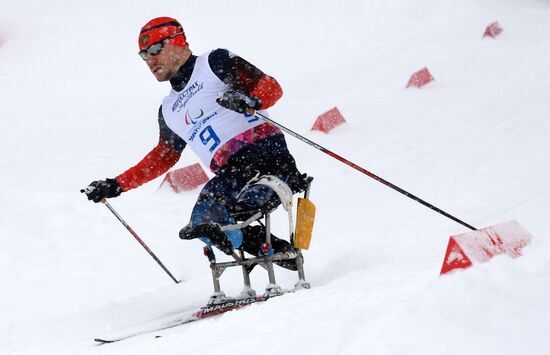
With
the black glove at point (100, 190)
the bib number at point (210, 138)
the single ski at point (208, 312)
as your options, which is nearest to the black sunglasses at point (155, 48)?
the bib number at point (210, 138)

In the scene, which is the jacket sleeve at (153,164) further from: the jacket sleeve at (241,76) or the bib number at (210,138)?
the jacket sleeve at (241,76)

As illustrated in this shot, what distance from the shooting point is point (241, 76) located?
4.38m

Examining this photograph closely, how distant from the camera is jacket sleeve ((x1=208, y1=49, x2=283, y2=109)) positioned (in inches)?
169

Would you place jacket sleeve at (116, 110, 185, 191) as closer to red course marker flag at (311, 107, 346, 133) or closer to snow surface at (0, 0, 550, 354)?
snow surface at (0, 0, 550, 354)

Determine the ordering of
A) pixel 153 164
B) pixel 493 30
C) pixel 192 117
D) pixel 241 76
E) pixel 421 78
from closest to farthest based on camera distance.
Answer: pixel 241 76
pixel 192 117
pixel 153 164
pixel 421 78
pixel 493 30

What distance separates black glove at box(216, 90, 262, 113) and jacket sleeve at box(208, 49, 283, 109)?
13 centimetres

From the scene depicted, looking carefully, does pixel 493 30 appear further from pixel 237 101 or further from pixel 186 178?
pixel 237 101

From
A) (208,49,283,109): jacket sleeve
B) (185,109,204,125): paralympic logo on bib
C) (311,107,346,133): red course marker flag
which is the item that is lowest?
(185,109,204,125): paralympic logo on bib

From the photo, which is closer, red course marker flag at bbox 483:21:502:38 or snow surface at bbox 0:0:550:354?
snow surface at bbox 0:0:550:354

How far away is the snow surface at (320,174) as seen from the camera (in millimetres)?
2664

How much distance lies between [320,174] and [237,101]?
3.76m

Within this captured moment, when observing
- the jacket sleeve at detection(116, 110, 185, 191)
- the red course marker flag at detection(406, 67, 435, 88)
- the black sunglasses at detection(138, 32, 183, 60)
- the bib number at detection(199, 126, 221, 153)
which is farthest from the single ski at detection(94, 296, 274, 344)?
the red course marker flag at detection(406, 67, 435, 88)

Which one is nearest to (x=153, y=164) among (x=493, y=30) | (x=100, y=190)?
(x=100, y=190)

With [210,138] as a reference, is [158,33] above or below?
above
